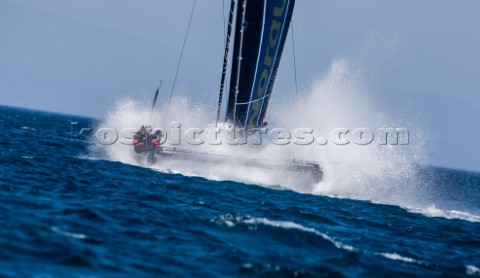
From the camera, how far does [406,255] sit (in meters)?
12.2

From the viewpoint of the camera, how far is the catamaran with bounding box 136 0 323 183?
21906mm

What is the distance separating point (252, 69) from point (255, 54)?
0.74 metres

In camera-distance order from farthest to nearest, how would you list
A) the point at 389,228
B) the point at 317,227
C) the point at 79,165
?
the point at 79,165, the point at 389,228, the point at 317,227

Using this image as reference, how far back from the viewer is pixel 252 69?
75.6 feet

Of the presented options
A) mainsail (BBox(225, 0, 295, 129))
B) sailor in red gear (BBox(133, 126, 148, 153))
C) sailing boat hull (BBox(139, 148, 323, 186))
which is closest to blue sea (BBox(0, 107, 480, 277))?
sailing boat hull (BBox(139, 148, 323, 186))

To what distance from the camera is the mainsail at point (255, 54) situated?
21828 mm

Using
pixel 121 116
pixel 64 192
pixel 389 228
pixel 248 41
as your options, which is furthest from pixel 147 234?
pixel 121 116

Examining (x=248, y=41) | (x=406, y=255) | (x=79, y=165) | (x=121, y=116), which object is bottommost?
(x=406, y=255)

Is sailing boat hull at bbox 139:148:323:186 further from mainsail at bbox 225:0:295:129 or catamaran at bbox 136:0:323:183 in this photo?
mainsail at bbox 225:0:295:129

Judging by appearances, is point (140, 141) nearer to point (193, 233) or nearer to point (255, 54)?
point (255, 54)

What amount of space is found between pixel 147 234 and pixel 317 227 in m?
5.24

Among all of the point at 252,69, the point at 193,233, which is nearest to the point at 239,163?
the point at 252,69

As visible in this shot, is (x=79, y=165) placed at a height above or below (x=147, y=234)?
above

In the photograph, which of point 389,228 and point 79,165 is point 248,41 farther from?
point 389,228
